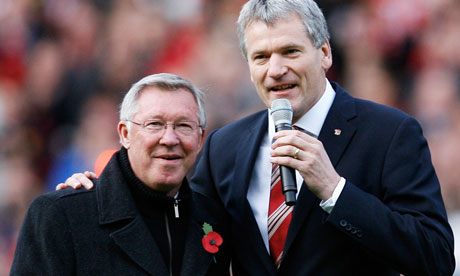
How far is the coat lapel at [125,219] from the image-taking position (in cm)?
296

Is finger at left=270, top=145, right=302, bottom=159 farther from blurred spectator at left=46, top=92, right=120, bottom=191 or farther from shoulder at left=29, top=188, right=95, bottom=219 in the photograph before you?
blurred spectator at left=46, top=92, right=120, bottom=191

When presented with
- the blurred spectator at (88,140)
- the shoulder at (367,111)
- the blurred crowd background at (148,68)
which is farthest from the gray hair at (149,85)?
the blurred spectator at (88,140)

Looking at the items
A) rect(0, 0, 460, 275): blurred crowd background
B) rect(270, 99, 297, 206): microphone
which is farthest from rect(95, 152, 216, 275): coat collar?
rect(0, 0, 460, 275): blurred crowd background

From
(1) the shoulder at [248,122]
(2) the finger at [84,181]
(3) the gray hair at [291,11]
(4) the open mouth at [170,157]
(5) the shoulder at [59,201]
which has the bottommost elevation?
(5) the shoulder at [59,201]

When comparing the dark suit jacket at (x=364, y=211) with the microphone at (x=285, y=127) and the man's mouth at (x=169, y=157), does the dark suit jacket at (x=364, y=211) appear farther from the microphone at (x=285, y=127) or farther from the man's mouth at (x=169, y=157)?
the man's mouth at (x=169, y=157)

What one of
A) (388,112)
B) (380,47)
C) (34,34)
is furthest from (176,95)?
(34,34)

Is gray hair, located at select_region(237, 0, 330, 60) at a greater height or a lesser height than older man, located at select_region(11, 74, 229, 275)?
greater

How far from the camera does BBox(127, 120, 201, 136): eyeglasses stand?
10.2 feet

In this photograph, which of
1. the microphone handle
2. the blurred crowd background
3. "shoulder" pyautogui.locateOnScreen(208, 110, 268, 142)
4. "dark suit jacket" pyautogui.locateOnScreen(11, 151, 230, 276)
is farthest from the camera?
the blurred crowd background

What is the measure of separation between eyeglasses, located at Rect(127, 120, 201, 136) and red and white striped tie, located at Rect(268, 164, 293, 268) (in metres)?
0.50

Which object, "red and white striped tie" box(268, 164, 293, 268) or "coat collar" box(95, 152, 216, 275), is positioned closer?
"coat collar" box(95, 152, 216, 275)

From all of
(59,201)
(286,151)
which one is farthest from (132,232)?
(286,151)

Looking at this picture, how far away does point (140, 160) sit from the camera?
122 inches

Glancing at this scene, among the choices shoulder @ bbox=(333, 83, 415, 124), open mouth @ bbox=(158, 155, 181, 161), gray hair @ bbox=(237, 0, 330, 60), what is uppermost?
gray hair @ bbox=(237, 0, 330, 60)
